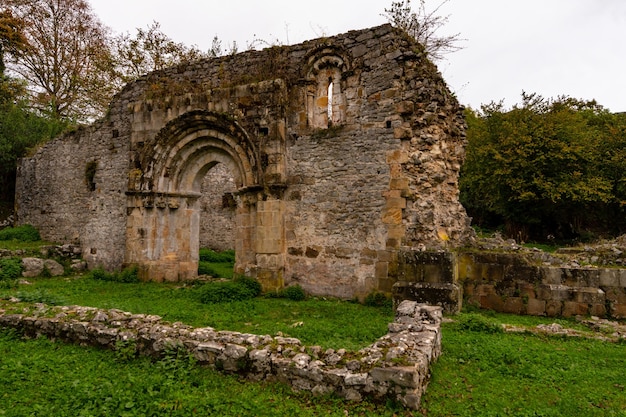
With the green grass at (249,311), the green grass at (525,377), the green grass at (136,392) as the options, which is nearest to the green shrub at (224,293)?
the green grass at (249,311)

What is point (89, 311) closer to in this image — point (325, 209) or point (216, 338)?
point (216, 338)

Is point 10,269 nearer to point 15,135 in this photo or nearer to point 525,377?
point 525,377

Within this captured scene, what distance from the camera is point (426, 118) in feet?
26.4

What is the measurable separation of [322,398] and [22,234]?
15.6 m

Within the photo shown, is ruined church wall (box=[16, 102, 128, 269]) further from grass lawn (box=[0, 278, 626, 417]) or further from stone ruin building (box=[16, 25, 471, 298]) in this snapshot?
grass lawn (box=[0, 278, 626, 417])

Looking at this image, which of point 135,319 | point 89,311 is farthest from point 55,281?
point 135,319

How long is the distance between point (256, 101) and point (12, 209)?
16120 millimetres

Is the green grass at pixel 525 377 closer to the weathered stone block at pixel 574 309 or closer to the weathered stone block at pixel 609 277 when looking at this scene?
the weathered stone block at pixel 574 309

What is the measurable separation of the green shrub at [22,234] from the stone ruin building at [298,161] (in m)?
5.01

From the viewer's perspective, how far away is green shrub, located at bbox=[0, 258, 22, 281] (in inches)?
388

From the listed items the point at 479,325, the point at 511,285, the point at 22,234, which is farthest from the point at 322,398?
the point at 22,234

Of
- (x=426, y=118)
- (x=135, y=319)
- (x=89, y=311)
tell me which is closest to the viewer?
(x=135, y=319)

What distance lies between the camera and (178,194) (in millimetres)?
10625

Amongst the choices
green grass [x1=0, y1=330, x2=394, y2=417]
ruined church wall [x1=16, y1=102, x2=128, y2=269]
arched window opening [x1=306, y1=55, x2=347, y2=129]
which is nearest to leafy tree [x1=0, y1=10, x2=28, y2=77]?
ruined church wall [x1=16, y1=102, x2=128, y2=269]
